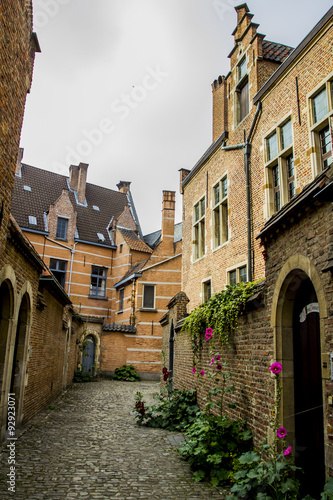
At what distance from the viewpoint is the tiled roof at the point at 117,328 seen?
76.3 ft

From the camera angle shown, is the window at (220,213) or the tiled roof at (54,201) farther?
the tiled roof at (54,201)

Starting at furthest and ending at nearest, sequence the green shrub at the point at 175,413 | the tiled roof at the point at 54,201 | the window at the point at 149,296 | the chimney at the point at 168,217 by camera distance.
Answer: the tiled roof at the point at 54,201 → the chimney at the point at 168,217 → the window at the point at 149,296 → the green shrub at the point at 175,413

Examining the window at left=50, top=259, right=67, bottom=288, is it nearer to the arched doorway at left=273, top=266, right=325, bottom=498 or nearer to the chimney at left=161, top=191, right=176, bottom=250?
the chimney at left=161, top=191, right=176, bottom=250

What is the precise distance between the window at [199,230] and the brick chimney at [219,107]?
109 inches

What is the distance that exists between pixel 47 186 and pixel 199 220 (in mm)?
17584

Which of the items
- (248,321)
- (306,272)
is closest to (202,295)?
(248,321)

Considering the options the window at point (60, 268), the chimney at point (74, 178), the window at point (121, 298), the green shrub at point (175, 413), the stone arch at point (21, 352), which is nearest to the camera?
the stone arch at point (21, 352)

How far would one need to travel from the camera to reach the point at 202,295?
15539mm

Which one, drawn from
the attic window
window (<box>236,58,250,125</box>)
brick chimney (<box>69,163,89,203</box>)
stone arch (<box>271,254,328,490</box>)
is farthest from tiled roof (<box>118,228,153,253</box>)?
stone arch (<box>271,254,328,490</box>)

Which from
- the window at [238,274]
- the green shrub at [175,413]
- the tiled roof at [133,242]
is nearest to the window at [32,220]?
the tiled roof at [133,242]

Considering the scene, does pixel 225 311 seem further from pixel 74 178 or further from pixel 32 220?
pixel 74 178

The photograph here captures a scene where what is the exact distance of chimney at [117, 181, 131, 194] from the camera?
36.8m

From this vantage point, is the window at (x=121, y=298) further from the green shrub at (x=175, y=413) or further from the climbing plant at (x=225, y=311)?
the climbing plant at (x=225, y=311)

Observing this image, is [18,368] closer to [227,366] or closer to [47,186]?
[227,366]
